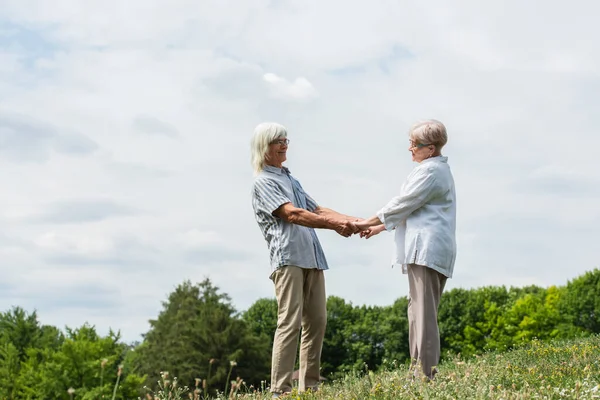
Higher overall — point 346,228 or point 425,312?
point 346,228

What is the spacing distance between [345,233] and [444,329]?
594 inches

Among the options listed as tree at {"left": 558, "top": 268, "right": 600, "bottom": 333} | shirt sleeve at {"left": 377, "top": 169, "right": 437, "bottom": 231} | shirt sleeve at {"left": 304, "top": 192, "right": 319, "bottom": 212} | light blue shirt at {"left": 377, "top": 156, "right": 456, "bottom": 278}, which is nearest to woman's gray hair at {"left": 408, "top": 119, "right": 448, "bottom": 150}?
light blue shirt at {"left": 377, "top": 156, "right": 456, "bottom": 278}

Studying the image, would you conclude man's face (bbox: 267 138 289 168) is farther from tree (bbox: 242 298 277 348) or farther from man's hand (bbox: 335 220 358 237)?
tree (bbox: 242 298 277 348)

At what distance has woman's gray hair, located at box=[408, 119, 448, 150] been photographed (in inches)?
261

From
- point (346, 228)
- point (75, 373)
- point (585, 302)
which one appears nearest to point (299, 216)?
point (346, 228)

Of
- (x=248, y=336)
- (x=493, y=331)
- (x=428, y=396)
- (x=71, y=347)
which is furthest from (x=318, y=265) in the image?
(x=71, y=347)

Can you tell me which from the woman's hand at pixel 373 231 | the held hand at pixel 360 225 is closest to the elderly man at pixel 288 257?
the held hand at pixel 360 225

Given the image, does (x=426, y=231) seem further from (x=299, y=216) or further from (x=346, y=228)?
(x=346, y=228)

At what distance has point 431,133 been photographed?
6.63 metres

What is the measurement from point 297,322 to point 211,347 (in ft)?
75.3

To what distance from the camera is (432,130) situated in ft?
21.8

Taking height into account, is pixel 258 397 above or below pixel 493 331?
below

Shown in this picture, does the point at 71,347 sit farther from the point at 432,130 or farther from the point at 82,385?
the point at 432,130

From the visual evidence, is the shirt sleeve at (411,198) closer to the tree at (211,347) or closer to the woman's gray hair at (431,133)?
the woman's gray hair at (431,133)
